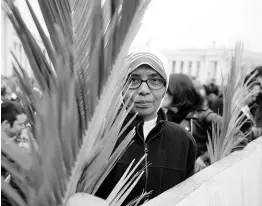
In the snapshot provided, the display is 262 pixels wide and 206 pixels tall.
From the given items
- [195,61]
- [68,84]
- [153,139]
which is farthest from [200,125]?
[195,61]

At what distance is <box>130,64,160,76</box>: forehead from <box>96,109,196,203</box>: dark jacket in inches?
7.8

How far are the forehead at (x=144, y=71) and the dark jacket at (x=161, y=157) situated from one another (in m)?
0.20

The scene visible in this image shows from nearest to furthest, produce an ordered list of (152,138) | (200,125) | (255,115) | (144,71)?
(144,71) → (152,138) → (200,125) → (255,115)

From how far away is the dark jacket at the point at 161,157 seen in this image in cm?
93

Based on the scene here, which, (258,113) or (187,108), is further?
(258,113)

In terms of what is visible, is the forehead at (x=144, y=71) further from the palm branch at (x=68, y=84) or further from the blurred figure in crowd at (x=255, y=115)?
the blurred figure in crowd at (x=255, y=115)

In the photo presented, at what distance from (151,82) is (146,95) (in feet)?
0.17

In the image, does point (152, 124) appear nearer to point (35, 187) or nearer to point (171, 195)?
point (171, 195)

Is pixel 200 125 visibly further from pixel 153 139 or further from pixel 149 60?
pixel 149 60

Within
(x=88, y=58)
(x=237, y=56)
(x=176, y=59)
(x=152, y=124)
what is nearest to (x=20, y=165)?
(x=88, y=58)

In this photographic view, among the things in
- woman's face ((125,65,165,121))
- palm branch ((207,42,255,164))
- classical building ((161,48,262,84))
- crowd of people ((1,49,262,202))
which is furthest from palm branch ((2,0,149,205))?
classical building ((161,48,262,84))

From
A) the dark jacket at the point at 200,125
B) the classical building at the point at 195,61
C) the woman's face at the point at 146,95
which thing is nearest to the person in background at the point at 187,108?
the dark jacket at the point at 200,125

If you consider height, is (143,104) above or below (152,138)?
above

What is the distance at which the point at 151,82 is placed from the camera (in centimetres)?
92
